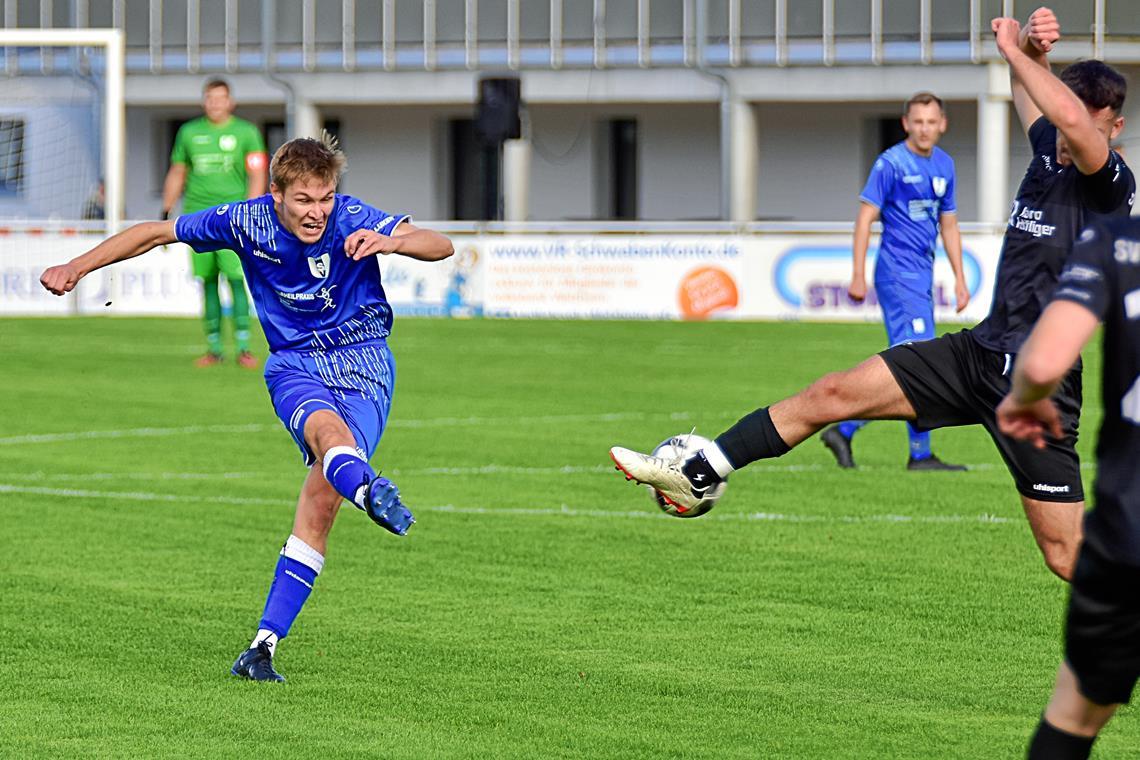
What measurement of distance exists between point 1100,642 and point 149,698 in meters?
3.30

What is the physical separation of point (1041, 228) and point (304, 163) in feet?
7.83

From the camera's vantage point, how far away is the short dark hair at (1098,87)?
6.07 meters

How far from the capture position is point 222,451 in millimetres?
12977

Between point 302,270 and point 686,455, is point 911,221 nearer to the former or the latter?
point 686,455

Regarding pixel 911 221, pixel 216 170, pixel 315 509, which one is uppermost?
pixel 216 170

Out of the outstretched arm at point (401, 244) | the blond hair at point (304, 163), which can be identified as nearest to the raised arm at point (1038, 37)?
the outstretched arm at point (401, 244)

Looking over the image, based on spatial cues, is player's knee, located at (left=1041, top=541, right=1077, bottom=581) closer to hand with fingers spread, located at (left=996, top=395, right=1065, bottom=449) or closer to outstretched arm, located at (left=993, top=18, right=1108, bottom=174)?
outstretched arm, located at (left=993, top=18, right=1108, bottom=174)

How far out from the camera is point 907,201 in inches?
479

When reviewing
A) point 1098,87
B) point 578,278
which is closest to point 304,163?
point 1098,87

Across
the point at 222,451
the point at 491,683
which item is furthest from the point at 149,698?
the point at 222,451

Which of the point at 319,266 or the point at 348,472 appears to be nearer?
the point at 348,472

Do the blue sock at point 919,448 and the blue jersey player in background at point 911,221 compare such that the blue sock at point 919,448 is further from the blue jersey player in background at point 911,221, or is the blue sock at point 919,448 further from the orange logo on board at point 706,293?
the orange logo on board at point 706,293

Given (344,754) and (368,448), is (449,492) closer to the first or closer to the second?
(368,448)

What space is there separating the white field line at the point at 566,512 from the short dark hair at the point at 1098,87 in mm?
4351
